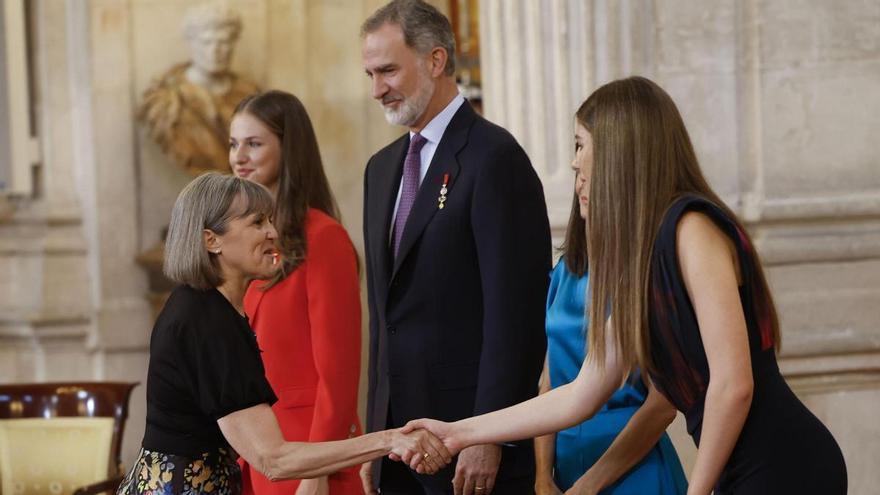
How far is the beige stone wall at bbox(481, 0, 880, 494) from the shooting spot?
4.86 metres

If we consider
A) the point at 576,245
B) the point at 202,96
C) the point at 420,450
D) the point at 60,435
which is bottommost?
the point at 60,435

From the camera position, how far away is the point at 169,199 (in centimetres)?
724

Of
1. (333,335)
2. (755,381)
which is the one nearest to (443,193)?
(333,335)

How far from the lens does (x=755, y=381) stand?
101 inches

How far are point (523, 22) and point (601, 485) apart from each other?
2308 mm

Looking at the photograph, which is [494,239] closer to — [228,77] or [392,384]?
[392,384]

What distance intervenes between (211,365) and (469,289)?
72 cm

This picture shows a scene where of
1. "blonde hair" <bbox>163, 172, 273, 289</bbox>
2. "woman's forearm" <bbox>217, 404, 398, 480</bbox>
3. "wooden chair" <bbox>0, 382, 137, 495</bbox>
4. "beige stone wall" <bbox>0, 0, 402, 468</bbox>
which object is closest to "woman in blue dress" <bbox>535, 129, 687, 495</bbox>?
"woman's forearm" <bbox>217, 404, 398, 480</bbox>

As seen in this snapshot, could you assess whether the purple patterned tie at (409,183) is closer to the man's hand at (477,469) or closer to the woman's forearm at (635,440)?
the man's hand at (477,469)

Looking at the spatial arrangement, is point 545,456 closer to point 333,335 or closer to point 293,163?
point 333,335

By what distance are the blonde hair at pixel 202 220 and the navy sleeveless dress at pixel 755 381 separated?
3.11 ft

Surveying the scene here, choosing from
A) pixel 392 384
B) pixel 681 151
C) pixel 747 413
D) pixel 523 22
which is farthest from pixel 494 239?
pixel 523 22

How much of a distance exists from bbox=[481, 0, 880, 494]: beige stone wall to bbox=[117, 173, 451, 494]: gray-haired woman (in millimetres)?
2025

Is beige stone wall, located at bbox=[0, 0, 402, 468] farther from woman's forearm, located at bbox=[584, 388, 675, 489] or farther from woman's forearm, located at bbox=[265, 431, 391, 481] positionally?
woman's forearm, located at bbox=[584, 388, 675, 489]
